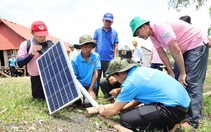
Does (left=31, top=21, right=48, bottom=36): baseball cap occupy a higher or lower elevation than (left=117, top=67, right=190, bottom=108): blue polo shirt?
higher

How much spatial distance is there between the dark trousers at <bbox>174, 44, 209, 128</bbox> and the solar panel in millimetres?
1716

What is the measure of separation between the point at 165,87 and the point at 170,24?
1045 mm

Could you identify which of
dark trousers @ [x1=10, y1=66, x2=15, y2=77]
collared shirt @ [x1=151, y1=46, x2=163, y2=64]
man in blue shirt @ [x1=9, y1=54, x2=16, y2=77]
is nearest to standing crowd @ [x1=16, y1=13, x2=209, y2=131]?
collared shirt @ [x1=151, y1=46, x2=163, y2=64]

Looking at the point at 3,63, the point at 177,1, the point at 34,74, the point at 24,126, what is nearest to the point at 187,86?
the point at 24,126

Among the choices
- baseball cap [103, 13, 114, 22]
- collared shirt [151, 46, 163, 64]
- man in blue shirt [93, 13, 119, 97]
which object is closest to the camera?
baseball cap [103, 13, 114, 22]

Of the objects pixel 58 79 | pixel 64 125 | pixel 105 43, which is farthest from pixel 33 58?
pixel 105 43

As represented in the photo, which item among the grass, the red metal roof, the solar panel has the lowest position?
the red metal roof

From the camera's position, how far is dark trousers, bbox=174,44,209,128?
3.94 metres

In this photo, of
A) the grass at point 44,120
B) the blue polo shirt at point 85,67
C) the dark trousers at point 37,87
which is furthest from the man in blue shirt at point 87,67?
the dark trousers at point 37,87

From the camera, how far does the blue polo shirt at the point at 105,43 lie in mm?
6527

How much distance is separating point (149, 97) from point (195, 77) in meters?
0.89

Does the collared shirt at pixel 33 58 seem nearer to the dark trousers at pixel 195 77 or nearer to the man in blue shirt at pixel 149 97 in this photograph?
the man in blue shirt at pixel 149 97

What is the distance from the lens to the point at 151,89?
3.55m

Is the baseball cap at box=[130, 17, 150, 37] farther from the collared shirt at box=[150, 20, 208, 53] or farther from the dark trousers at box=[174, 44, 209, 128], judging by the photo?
the dark trousers at box=[174, 44, 209, 128]
